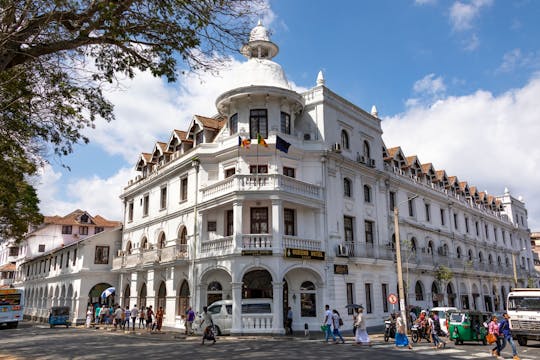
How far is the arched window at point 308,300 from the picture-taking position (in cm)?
2581

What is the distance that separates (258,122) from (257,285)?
9.96m

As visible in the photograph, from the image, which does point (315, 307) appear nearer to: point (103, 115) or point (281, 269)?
point (281, 269)

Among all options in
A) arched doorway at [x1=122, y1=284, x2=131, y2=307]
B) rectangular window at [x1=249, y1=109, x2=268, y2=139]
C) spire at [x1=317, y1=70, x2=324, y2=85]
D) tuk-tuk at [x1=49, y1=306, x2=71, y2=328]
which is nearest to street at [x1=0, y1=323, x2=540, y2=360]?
rectangular window at [x1=249, y1=109, x2=268, y2=139]

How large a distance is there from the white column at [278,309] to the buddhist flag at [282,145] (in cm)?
745

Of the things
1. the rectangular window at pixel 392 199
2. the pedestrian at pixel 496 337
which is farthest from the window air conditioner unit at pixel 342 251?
the pedestrian at pixel 496 337

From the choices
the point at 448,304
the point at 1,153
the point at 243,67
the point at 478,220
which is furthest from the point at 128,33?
the point at 478,220

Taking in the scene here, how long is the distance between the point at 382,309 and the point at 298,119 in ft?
46.3

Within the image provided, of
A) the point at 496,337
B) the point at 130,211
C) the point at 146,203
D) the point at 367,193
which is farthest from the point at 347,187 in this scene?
the point at 130,211

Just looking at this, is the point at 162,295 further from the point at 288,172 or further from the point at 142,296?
the point at 288,172

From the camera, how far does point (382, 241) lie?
104 feet

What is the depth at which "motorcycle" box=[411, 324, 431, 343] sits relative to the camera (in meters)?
22.2

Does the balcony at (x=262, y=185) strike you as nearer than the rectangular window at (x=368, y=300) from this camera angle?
Yes

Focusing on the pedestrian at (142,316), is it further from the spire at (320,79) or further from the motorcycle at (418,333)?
the spire at (320,79)

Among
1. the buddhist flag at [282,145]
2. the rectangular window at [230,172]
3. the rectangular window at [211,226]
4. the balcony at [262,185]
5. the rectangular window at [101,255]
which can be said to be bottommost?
the rectangular window at [101,255]
